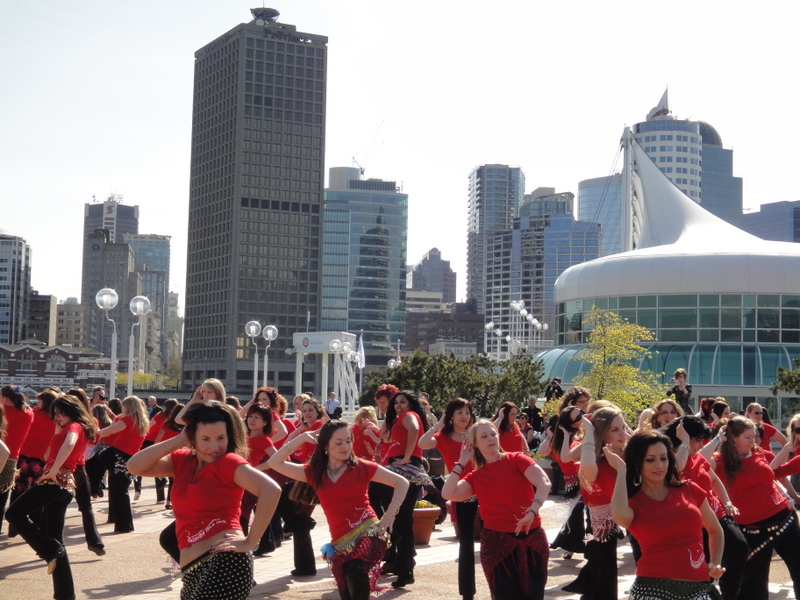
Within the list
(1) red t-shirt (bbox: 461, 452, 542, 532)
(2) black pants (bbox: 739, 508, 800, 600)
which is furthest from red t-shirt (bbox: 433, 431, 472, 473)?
(2) black pants (bbox: 739, 508, 800, 600)

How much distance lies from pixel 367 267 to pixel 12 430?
530 ft

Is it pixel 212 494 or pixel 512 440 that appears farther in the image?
pixel 512 440

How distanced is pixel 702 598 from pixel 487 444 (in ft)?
6.94

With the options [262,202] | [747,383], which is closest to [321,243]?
[262,202]

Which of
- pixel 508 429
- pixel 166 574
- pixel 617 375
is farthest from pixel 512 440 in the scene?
pixel 617 375

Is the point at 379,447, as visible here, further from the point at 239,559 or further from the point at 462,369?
the point at 462,369

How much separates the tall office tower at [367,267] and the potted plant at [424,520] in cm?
15590

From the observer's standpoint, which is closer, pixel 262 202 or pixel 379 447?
pixel 379 447

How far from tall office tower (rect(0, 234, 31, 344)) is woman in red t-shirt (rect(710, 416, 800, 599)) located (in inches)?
7696

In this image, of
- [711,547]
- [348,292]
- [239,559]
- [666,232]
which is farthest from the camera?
[348,292]

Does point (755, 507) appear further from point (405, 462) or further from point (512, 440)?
point (405, 462)

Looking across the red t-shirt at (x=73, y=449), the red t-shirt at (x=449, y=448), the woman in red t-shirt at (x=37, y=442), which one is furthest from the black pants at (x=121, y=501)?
the red t-shirt at (x=449, y=448)

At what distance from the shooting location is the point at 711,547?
594 centimetres

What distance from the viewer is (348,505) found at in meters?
7.14
